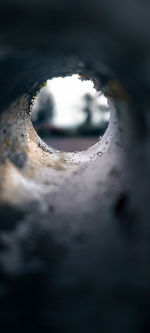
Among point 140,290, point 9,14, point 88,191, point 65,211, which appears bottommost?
point 140,290

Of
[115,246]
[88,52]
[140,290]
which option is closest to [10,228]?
[115,246]

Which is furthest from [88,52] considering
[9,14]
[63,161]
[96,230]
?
[63,161]

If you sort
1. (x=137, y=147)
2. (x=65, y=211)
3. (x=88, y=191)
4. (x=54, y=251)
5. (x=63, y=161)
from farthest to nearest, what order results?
(x=63, y=161) → (x=88, y=191) → (x=65, y=211) → (x=54, y=251) → (x=137, y=147)

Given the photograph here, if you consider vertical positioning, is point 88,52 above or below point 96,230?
above

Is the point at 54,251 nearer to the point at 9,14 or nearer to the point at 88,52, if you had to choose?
the point at 88,52

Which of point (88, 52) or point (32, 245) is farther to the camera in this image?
point (32, 245)

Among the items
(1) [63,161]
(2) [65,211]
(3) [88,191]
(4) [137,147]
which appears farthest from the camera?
(1) [63,161]

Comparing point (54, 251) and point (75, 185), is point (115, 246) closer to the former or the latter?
point (54, 251)
